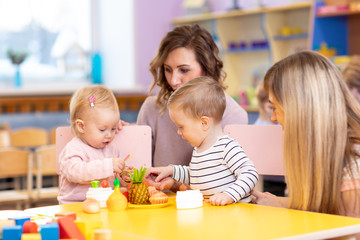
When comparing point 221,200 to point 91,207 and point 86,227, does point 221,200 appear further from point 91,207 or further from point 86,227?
point 86,227

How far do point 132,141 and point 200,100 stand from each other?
0.56 m

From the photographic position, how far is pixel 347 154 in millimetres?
1926

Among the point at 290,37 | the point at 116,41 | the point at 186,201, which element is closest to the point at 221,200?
the point at 186,201

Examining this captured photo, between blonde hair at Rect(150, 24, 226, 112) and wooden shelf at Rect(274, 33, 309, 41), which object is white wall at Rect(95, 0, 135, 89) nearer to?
wooden shelf at Rect(274, 33, 309, 41)

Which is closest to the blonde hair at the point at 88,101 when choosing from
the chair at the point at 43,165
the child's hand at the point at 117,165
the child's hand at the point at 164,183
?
the child's hand at the point at 117,165

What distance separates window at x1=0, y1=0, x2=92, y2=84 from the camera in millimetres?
6837

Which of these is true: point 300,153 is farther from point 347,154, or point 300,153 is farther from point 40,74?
point 40,74

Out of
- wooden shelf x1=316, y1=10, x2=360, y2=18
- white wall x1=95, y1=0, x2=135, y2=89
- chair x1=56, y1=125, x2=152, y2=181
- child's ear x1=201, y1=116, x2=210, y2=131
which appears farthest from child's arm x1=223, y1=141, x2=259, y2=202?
white wall x1=95, y1=0, x2=135, y2=89

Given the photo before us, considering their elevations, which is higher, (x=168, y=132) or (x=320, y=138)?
(x=320, y=138)

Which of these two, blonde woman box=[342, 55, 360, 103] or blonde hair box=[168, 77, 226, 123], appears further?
blonde woman box=[342, 55, 360, 103]

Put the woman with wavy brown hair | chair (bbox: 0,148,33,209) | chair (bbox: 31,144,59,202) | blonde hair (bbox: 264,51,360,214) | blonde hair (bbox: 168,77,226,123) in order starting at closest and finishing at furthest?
blonde hair (bbox: 264,51,360,214) → blonde hair (bbox: 168,77,226,123) → the woman with wavy brown hair → chair (bbox: 0,148,33,209) → chair (bbox: 31,144,59,202)

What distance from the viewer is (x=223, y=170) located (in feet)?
7.37

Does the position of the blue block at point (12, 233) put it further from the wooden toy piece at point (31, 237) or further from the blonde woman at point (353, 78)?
the blonde woman at point (353, 78)

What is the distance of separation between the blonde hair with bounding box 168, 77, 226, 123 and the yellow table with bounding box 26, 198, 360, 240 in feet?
1.23
